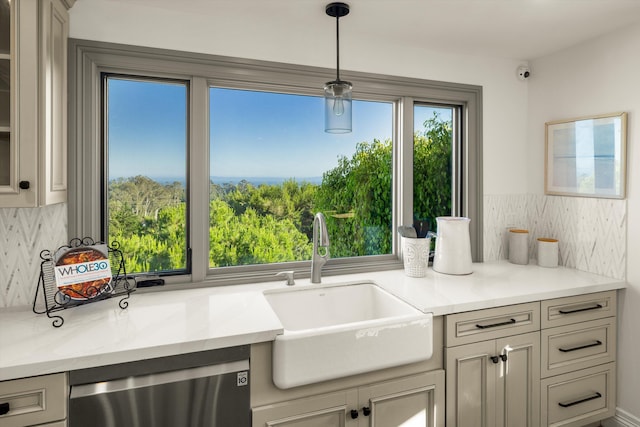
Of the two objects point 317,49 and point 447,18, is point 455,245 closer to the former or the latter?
point 447,18

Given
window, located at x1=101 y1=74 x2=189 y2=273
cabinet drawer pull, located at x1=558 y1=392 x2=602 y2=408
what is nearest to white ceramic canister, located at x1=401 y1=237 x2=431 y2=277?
cabinet drawer pull, located at x1=558 y1=392 x2=602 y2=408

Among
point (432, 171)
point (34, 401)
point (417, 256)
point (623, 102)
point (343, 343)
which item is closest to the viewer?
point (34, 401)

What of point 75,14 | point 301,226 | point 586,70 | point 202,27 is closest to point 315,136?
point 301,226

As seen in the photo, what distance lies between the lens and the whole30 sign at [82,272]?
157 centimetres

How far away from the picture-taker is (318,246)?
2.14 metres

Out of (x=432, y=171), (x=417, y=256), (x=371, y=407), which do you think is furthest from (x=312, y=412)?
(x=432, y=171)

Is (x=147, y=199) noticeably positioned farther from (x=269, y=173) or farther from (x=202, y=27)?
(x=202, y=27)

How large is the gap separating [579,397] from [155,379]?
85.6 inches

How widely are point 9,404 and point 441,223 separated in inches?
82.4

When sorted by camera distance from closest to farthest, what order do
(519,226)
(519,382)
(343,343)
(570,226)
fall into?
(343,343), (519,382), (570,226), (519,226)

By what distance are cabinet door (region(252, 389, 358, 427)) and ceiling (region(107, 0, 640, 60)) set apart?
5.87 ft

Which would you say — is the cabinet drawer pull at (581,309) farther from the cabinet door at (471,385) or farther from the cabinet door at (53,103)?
the cabinet door at (53,103)

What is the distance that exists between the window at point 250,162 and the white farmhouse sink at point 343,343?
0.29m

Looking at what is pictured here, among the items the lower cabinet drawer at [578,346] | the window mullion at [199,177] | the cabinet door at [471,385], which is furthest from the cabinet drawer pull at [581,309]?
the window mullion at [199,177]
